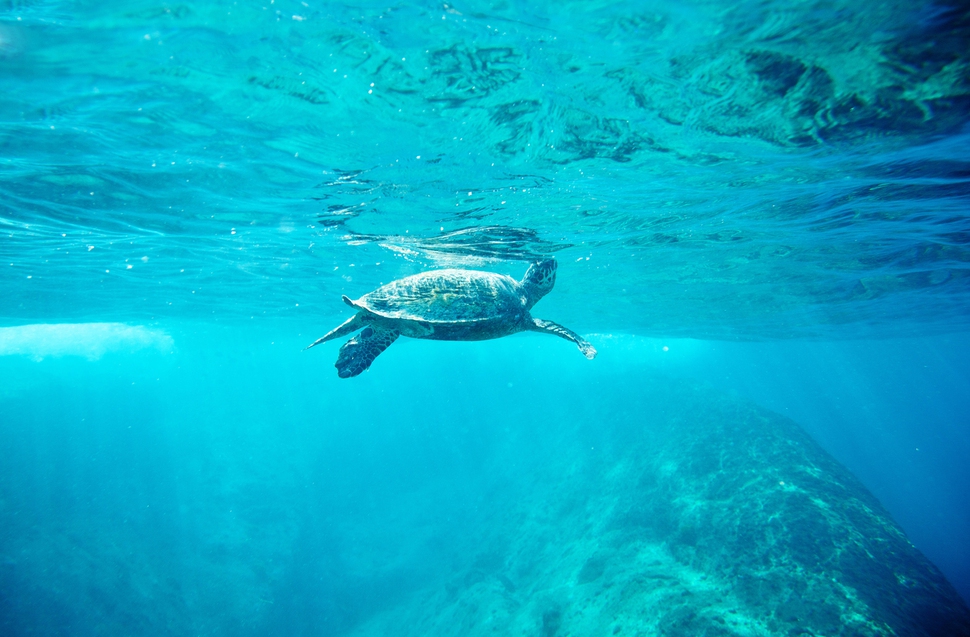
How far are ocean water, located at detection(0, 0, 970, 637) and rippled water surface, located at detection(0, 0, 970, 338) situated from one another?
0.24 ft

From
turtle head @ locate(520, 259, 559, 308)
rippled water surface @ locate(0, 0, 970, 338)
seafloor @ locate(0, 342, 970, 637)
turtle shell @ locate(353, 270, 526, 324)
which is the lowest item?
seafloor @ locate(0, 342, 970, 637)

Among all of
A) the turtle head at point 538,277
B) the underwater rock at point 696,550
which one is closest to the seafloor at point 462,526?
the underwater rock at point 696,550

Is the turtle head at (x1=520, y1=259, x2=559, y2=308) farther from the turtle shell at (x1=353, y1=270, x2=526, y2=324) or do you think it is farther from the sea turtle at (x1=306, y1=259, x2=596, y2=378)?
the turtle shell at (x1=353, y1=270, x2=526, y2=324)

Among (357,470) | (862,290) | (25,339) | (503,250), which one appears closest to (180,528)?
(357,470)

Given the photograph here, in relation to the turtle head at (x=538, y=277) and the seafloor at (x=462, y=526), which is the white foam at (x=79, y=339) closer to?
the seafloor at (x=462, y=526)

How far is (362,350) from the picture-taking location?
25.6 ft

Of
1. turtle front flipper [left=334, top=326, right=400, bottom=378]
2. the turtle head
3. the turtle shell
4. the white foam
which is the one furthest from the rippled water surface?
the white foam

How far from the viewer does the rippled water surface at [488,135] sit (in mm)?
5848

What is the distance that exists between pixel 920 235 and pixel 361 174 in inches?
697

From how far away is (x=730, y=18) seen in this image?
556 cm

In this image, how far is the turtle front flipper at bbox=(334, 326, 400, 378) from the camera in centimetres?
719

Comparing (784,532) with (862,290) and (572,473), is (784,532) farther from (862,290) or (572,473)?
(572,473)

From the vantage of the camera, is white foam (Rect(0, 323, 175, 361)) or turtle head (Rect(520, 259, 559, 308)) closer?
turtle head (Rect(520, 259, 559, 308))

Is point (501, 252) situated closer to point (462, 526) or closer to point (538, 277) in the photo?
point (538, 277)
